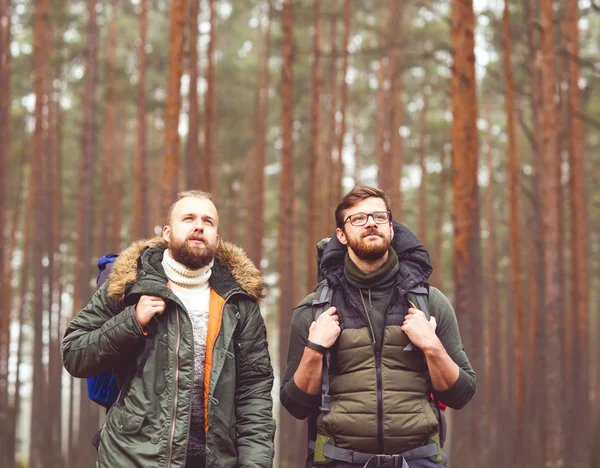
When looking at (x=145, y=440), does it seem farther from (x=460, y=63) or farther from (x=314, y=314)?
(x=460, y=63)

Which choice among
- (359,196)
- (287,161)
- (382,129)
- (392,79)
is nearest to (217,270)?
(359,196)

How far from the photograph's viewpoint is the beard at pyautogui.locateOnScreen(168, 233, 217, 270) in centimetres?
403

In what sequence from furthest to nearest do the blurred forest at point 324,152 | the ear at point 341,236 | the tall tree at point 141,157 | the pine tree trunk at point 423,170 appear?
the pine tree trunk at point 423,170
the tall tree at point 141,157
the blurred forest at point 324,152
the ear at point 341,236

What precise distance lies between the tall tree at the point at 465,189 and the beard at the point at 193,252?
22.6 ft

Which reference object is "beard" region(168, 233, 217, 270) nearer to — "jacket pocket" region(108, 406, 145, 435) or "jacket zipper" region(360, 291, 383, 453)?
"jacket pocket" region(108, 406, 145, 435)

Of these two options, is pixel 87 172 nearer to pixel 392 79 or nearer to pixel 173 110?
pixel 173 110

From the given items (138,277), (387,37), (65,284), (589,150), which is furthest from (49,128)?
(138,277)

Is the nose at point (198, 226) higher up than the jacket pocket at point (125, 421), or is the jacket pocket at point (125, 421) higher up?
the nose at point (198, 226)

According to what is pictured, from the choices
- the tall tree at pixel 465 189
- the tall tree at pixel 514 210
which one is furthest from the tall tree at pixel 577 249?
the tall tree at pixel 465 189

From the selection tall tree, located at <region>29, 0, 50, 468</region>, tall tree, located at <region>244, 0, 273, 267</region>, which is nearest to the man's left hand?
tall tree, located at <region>29, 0, 50, 468</region>

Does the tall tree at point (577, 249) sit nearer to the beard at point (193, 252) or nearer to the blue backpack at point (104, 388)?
the beard at point (193, 252)

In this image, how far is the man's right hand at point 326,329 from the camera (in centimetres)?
394

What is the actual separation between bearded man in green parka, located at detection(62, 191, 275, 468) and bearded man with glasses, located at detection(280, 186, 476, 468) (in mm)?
266

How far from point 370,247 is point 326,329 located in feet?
1.59
